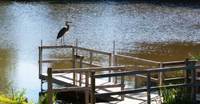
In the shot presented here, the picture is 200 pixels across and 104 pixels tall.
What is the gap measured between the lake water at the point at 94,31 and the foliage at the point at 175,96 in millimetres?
4832

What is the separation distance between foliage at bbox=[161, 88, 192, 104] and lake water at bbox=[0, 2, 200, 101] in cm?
483

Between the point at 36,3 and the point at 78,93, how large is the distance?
38.2 meters

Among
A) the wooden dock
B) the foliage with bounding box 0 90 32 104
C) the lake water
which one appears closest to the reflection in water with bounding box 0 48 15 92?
the lake water

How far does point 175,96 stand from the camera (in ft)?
35.9

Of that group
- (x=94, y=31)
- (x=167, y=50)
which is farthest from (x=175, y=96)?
(x=94, y=31)

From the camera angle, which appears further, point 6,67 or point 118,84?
point 6,67

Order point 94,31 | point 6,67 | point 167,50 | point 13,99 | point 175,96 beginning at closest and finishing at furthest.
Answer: point 13,99
point 175,96
point 6,67
point 167,50
point 94,31

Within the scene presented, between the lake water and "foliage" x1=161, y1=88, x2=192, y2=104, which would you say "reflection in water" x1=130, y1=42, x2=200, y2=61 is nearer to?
the lake water

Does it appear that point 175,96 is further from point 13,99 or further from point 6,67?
point 6,67

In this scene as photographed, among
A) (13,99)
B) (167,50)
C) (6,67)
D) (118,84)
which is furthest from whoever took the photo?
(167,50)

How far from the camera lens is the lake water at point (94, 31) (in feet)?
70.7

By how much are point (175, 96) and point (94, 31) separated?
21811mm

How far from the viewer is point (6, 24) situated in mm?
34969

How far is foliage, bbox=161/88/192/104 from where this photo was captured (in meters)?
10.8
